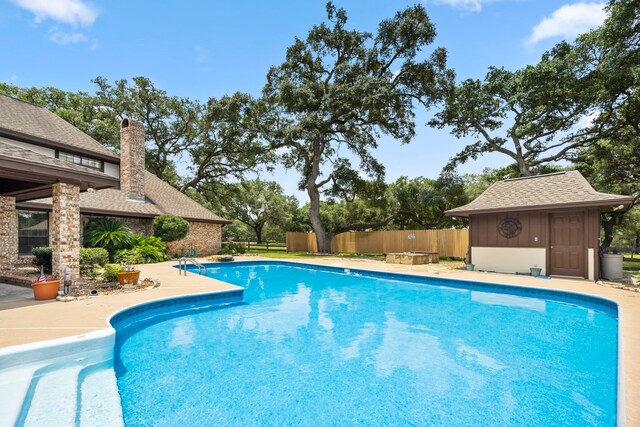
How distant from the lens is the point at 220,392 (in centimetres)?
386

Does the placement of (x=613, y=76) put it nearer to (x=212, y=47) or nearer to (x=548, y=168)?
(x=548, y=168)

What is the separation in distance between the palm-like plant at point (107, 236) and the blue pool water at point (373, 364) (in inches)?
338

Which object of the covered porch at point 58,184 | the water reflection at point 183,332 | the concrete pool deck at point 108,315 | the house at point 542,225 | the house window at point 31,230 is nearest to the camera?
the concrete pool deck at point 108,315

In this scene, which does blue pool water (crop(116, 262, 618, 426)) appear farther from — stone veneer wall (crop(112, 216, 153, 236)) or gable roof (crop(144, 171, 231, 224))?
gable roof (crop(144, 171, 231, 224))

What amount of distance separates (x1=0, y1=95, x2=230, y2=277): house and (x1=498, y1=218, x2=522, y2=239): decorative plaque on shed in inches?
528

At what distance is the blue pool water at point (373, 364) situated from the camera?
3447mm

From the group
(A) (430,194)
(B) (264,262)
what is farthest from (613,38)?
(B) (264,262)

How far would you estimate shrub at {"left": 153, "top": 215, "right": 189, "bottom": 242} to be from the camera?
16797 millimetres

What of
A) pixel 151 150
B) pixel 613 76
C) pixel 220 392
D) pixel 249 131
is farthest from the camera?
pixel 151 150

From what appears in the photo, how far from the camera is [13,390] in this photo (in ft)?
10.8

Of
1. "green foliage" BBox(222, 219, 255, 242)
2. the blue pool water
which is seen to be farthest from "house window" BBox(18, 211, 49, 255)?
"green foliage" BBox(222, 219, 255, 242)

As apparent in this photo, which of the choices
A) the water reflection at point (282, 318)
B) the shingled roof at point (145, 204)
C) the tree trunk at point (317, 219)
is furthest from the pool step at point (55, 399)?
the tree trunk at point (317, 219)

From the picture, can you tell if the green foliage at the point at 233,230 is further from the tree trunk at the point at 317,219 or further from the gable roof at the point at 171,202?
the tree trunk at the point at 317,219

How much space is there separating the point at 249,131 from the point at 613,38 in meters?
22.0
